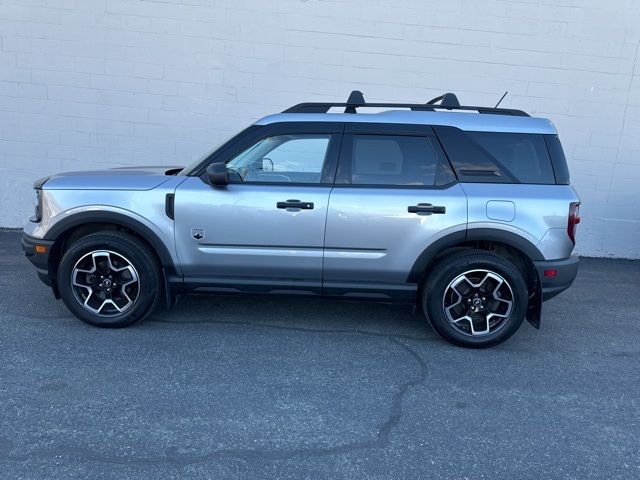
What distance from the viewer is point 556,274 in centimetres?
434

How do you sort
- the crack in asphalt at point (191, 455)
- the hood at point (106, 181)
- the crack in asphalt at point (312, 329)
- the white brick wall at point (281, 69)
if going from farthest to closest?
1. the white brick wall at point (281, 69)
2. the crack in asphalt at point (312, 329)
3. the hood at point (106, 181)
4. the crack in asphalt at point (191, 455)

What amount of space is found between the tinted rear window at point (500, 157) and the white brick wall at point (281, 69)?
358 cm

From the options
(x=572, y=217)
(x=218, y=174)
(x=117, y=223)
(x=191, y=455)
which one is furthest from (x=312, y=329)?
(x=572, y=217)

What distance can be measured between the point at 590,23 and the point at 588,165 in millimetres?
1933

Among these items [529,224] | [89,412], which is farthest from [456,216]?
[89,412]

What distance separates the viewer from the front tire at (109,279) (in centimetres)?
442

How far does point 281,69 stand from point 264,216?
13.3 ft

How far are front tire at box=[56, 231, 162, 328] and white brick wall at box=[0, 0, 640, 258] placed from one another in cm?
374

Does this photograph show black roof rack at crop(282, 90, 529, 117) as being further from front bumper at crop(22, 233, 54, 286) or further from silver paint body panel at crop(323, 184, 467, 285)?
front bumper at crop(22, 233, 54, 286)

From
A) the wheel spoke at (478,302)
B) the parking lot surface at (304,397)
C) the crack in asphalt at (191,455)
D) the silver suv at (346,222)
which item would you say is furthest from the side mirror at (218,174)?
the crack in asphalt at (191,455)

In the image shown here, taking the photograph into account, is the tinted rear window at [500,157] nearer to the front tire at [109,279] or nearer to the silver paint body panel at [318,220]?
the silver paint body panel at [318,220]

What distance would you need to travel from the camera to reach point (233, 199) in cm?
Answer: 434

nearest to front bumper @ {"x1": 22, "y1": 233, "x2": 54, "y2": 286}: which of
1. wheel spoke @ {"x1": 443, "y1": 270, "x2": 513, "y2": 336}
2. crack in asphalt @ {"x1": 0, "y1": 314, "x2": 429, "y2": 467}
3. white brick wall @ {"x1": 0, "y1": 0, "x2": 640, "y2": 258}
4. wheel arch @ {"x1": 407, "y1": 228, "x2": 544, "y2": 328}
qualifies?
crack in asphalt @ {"x1": 0, "y1": 314, "x2": 429, "y2": 467}

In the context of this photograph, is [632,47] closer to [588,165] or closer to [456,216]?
[588,165]
